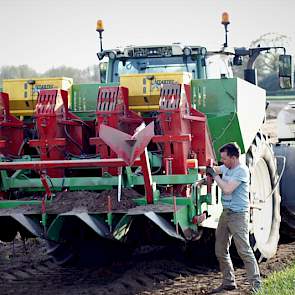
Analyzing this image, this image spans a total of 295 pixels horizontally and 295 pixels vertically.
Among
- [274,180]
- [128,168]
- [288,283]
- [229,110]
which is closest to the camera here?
[288,283]

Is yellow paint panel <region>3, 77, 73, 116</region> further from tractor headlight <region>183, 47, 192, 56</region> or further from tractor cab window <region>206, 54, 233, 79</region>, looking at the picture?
tractor cab window <region>206, 54, 233, 79</region>

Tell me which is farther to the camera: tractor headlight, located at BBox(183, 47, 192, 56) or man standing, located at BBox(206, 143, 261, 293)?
tractor headlight, located at BBox(183, 47, 192, 56)

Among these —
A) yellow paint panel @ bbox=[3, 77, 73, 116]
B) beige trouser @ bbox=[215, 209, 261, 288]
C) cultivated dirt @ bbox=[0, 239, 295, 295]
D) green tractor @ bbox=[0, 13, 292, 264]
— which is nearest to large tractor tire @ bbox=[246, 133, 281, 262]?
green tractor @ bbox=[0, 13, 292, 264]

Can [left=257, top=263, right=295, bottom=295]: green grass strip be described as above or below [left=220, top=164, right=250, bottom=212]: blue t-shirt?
below

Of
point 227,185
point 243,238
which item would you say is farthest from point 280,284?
point 227,185

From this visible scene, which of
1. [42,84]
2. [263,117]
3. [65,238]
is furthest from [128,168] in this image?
[263,117]

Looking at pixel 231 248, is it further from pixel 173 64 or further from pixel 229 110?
pixel 173 64

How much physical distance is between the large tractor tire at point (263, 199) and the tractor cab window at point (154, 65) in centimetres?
140

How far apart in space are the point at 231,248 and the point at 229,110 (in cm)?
163

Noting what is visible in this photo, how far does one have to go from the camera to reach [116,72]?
10188mm

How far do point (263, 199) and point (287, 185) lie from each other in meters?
0.72

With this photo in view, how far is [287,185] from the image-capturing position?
31.6 ft

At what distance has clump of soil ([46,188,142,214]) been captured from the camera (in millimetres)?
7219

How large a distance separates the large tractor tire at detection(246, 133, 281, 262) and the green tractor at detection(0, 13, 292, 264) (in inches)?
1.5
